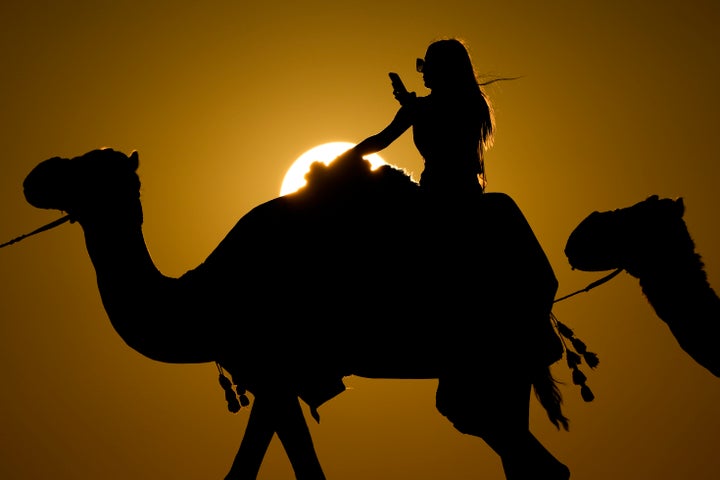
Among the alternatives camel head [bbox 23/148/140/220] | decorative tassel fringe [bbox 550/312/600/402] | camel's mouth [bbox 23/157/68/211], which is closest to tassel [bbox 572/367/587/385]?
decorative tassel fringe [bbox 550/312/600/402]

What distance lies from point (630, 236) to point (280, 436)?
6.96ft

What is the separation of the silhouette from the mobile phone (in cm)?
123

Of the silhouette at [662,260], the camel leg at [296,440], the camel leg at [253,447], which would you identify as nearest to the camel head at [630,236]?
the silhouette at [662,260]

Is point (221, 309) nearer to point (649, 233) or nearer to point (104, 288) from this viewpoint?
point (104, 288)

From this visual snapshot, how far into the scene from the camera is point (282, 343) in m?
4.49

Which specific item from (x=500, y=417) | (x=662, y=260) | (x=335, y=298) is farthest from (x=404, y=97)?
(x=500, y=417)

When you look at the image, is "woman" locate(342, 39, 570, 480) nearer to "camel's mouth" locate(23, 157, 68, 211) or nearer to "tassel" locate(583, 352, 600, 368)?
"tassel" locate(583, 352, 600, 368)

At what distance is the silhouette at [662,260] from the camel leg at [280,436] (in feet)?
5.65

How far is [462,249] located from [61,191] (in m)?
2.14

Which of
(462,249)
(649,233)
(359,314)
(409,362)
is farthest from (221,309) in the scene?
(649,233)

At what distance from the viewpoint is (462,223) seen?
4.57m

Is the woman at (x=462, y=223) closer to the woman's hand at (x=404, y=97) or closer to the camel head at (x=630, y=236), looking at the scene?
the woman's hand at (x=404, y=97)

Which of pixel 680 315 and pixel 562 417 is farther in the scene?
pixel 562 417

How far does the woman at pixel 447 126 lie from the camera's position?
4.72 m
